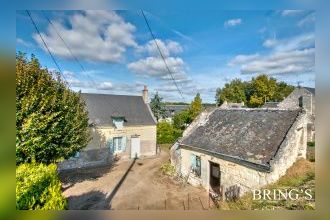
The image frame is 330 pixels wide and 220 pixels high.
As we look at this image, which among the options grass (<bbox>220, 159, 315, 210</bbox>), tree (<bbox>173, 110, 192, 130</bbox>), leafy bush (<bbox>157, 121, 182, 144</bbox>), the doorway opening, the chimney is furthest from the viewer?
leafy bush (<bbox>157, 121, 182, 144</bbox>)

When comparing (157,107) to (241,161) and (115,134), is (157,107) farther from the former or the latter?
(241,161)

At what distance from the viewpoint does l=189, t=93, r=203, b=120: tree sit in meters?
3.77

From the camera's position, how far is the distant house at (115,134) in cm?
411

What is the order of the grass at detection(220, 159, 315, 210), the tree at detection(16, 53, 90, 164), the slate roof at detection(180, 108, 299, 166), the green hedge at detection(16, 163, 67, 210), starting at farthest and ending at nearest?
the slate roof at detection(180, 108, 299, 166) < the tree at detection(16, 53, 90, 164) < the grass at detection(220, 159, 315, 210) < the green hedge at detection(16, 163, 67, 210)

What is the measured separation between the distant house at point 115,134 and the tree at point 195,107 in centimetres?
63

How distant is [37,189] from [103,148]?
125 centimetres

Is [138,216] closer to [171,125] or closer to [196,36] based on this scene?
[171,125]

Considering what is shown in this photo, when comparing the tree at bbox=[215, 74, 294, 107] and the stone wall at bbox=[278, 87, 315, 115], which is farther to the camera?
the tree at bbox=[215, 74, 294, 107]

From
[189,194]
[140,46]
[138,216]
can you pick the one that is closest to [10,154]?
[138,216]

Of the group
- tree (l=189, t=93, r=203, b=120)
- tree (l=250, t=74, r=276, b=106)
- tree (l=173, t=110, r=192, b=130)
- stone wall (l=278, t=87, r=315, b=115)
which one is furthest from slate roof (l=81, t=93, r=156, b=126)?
stone wall (l=278, t=87, r=315, b=115)

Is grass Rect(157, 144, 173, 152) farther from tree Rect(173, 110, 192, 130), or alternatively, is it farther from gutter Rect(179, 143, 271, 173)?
tree Rect(173, 110, 192, 130)

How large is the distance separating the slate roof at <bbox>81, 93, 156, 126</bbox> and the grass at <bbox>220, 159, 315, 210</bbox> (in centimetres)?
176

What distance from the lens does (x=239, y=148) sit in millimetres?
3848

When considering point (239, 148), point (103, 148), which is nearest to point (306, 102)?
point (239, 148)
